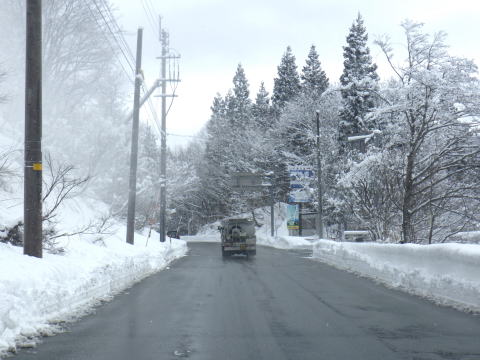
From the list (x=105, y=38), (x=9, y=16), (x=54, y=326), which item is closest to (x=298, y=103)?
(x=105, y=38)

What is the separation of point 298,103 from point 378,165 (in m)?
32.4

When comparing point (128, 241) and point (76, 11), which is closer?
point (128, 241)

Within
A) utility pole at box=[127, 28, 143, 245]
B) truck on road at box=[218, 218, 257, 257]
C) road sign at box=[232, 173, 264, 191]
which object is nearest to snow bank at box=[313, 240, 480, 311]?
utility pole at box=[127, 28, 143, 245]

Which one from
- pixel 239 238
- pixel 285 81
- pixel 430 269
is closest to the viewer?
pixel 430 269

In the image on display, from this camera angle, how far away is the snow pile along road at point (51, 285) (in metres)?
7.71

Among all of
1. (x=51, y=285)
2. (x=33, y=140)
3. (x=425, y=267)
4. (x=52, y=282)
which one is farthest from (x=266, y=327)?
(x=33, y=140)

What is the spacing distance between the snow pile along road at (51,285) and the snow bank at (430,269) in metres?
7.42

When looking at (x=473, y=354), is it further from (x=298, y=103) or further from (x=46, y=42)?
(x=298, y=103)

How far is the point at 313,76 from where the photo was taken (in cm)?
6091

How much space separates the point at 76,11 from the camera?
28016 mm

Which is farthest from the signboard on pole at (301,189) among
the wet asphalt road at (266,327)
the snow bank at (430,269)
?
the wet asphalt road at (266,327)

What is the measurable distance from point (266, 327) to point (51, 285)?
3.98 m

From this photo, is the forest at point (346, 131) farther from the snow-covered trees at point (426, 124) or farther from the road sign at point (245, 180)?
the road sign at point (245, 180)

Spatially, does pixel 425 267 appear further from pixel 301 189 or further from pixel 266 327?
pixel 301 189
